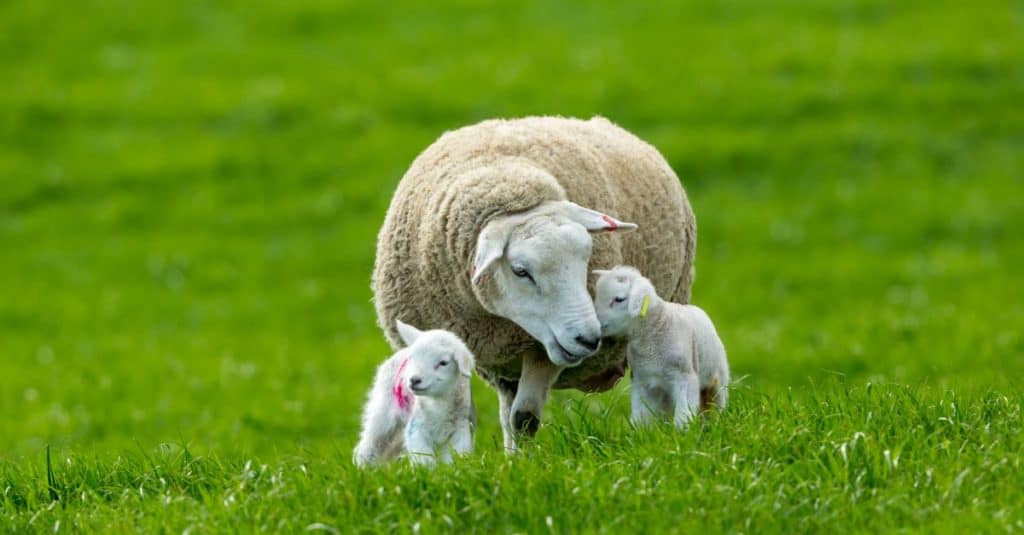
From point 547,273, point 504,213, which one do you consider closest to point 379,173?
point 504,213

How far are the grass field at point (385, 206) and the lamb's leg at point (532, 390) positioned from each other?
699 mm

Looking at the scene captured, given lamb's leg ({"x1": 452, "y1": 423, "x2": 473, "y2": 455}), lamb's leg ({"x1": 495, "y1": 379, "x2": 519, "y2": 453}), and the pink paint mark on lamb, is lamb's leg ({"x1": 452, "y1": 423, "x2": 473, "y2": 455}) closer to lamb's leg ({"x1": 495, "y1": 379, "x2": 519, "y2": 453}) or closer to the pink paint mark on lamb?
the pink paint mark on lamb

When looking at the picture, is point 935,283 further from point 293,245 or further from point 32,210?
point 32,210

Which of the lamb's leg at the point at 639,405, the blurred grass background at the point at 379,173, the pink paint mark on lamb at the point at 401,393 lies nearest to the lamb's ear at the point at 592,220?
the lamb's leg at the point at 639,405

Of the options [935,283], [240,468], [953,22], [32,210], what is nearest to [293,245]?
[32,210]

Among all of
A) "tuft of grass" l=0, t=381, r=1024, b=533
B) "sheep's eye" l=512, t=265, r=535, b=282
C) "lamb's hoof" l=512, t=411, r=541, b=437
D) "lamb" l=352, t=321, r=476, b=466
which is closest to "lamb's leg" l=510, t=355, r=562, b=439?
"lamb's hoof" l=512, t=411, r=541, b=437

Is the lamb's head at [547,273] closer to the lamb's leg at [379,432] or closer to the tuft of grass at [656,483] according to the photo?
the tuft of grass at [656,483]

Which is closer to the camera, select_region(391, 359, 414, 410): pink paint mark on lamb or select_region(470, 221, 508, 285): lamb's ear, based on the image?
select_region(391, 359, 414, 410): pink paint mark on lamb

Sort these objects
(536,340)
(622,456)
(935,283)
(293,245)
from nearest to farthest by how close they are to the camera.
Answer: (622,456)
(536,340)
(935,283)
(293,245)

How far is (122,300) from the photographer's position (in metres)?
19.0

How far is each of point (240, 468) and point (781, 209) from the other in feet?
50.2

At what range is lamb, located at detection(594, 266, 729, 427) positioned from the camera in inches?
237

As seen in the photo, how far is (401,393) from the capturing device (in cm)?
601

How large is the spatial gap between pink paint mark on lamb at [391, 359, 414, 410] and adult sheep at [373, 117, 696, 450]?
0.51m
